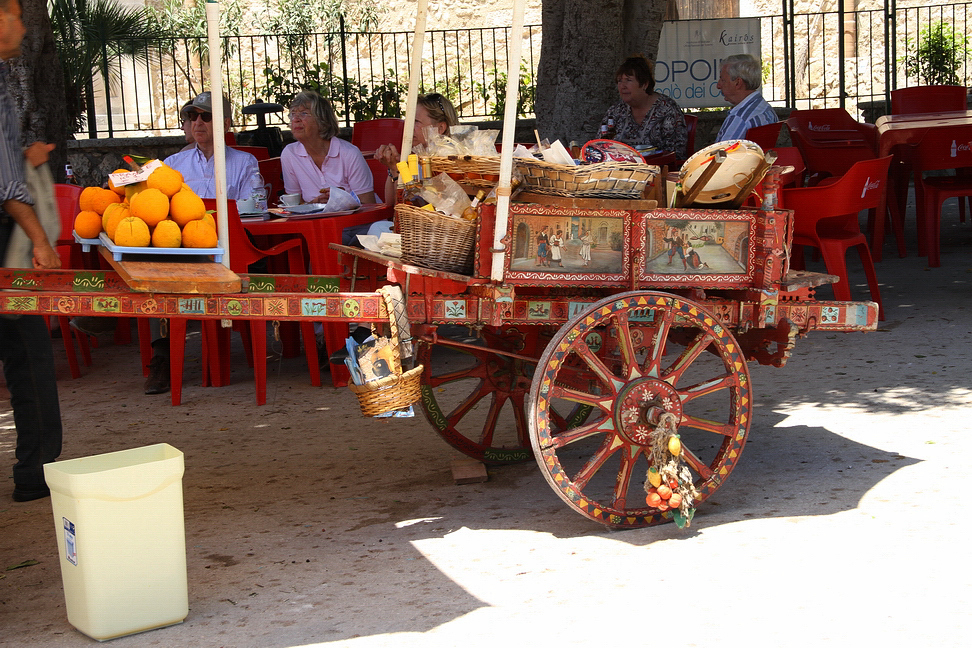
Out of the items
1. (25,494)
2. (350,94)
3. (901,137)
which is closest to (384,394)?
(25,494)

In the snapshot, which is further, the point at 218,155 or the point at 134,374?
the point at 134,374

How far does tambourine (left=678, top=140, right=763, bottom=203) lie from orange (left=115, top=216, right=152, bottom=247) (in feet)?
6.25

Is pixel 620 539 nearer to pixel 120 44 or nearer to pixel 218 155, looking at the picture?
pixel 218 155

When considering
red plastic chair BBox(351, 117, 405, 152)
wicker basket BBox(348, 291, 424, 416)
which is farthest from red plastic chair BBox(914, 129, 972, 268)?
wicker basket BBox(348, 291, 424, 416)

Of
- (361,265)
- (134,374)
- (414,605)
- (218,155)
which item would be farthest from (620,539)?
(134,374)

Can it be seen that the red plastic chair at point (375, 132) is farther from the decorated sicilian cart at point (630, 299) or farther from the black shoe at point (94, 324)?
the decorated sicilian cart at point (630, 299)

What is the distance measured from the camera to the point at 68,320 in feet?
20.0

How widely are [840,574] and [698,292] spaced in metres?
1.11

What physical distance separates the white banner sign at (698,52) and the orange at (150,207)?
8.65 m

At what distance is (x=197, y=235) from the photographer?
3.34 metres

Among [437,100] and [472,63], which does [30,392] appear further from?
[472,63]

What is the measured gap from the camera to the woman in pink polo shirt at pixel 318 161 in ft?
19.8

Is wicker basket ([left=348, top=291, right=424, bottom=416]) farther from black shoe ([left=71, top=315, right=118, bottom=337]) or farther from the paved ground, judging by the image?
black shoe ([left=71, top=315, right=118, bottom=337])

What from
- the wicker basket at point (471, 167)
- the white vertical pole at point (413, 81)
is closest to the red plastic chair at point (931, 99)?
the white vertical pole at point (413, 81)
